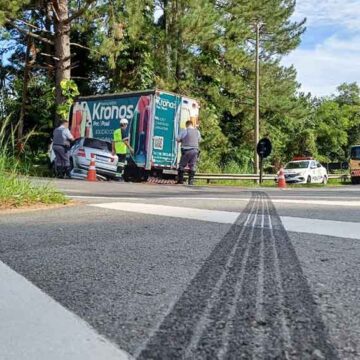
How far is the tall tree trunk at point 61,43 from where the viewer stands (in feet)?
70.1

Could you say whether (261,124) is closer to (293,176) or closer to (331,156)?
(293,176)

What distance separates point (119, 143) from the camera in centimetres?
1742

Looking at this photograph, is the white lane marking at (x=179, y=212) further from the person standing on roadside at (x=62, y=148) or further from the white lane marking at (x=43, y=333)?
the person standing on roadside at (x=62, y=148)

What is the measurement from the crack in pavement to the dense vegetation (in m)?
17.4

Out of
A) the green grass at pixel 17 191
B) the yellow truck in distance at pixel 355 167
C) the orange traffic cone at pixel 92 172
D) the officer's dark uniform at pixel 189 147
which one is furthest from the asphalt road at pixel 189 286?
the yellow truck in distance at pixel 355 167

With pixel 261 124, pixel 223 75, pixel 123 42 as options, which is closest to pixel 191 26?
pixel 123 42

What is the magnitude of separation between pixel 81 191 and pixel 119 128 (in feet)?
23.7

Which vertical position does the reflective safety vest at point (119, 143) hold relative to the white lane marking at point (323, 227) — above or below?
above

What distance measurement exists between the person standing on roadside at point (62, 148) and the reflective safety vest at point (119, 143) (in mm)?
1461

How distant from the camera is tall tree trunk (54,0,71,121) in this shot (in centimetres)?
2136

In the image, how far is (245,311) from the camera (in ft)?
8.18

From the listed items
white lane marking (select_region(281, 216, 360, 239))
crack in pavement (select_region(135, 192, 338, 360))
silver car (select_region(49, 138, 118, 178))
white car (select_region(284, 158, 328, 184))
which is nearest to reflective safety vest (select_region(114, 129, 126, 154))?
silver car (select_region(49, 138, 118, 178))

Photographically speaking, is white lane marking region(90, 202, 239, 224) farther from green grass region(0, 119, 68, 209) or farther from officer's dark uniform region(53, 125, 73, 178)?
officer's dark uniform region(53, 125, 73, 178)

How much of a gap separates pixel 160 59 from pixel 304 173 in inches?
388
